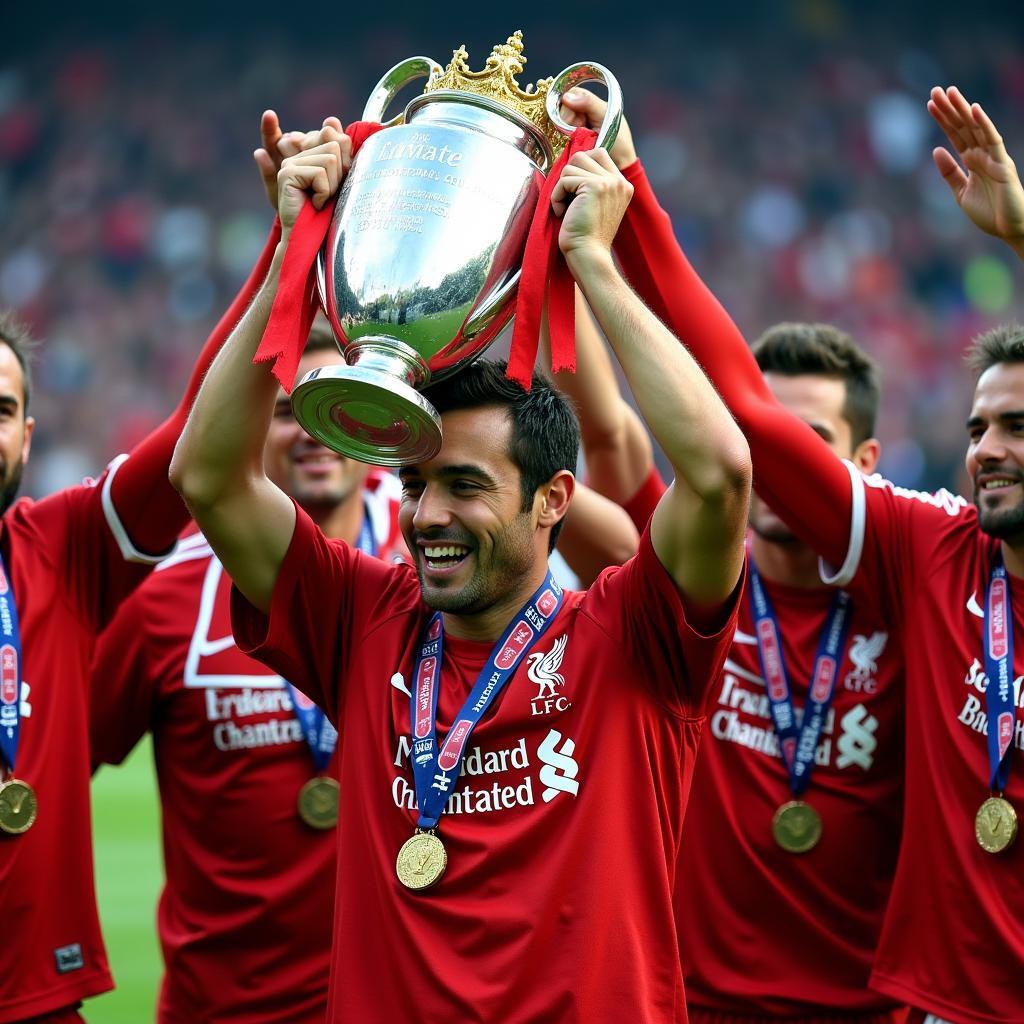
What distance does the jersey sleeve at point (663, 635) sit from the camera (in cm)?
261

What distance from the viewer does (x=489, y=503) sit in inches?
108

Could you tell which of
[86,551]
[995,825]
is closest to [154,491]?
[86,551]

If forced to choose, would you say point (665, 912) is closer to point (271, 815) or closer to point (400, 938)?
point (400, 938)

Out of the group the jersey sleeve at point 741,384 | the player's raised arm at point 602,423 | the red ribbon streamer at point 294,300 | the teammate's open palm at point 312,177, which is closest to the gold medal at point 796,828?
the jersey sleeve at point 741,384

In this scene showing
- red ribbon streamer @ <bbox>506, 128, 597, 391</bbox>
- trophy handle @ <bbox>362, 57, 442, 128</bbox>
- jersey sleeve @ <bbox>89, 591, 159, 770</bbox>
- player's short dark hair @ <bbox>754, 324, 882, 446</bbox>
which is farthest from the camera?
player's short dark hair @ <bbox>754, 324, 882, 446</bbox>

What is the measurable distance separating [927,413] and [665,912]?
13930 millimetres

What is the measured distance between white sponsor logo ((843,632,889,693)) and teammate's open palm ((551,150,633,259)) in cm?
142

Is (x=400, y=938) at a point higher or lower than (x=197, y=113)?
lower

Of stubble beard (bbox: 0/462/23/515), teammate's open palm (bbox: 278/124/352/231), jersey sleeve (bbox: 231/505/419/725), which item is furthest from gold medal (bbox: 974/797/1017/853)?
stubble beard (bbox: 0/462/23/515)

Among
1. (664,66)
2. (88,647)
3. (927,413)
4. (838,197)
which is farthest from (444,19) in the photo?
(88,647)

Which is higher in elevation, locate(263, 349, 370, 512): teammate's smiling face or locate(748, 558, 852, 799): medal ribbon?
locate(263, 349, 370, 512): teammate's smiling face

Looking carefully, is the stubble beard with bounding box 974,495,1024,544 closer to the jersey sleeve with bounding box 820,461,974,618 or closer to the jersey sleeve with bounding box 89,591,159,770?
the jersey sleeve with bounding box 820,461,974,618

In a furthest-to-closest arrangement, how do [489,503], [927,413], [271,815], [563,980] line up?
[927,413]
[271,815]
[489,503]
[563,980]

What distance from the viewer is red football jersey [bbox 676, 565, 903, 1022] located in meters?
3.44
